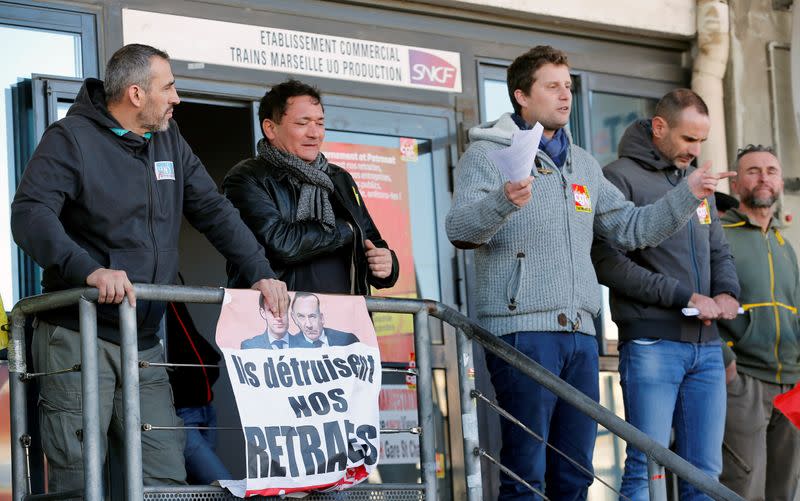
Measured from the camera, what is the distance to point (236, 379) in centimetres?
466

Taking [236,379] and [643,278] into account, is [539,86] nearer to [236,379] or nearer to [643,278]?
[643,278]

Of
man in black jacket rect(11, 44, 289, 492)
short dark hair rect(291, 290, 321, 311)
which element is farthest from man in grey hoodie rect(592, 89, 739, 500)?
man in black jacket rect(11, 44, 289, 492)

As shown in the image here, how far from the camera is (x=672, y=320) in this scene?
6.06 meters

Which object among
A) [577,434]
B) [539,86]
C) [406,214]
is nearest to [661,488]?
[577,434]

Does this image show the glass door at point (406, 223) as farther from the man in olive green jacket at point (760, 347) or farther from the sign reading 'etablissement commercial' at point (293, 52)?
the man in olive green jacket at point (760, 347)

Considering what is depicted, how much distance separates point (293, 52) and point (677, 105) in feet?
6.65

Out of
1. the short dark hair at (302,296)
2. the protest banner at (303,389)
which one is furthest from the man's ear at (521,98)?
the short dark hair at (302,296)

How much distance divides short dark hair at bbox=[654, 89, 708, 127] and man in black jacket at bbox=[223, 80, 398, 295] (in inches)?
63.3

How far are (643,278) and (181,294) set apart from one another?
2.35 m

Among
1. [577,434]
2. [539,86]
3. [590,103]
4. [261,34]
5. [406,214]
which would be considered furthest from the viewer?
[590,103]

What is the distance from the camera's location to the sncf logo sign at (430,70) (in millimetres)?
7543

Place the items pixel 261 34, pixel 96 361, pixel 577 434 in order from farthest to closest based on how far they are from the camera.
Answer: pixel 261 34
pixel 577 434
pixel 96 361

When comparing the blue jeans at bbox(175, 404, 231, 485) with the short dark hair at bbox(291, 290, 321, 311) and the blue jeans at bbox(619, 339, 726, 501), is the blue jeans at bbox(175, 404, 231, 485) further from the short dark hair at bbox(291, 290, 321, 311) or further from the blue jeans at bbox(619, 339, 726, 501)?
the blue jeans at bbox(619, 339, 726, 501)

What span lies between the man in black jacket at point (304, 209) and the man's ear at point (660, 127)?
5.15ft
